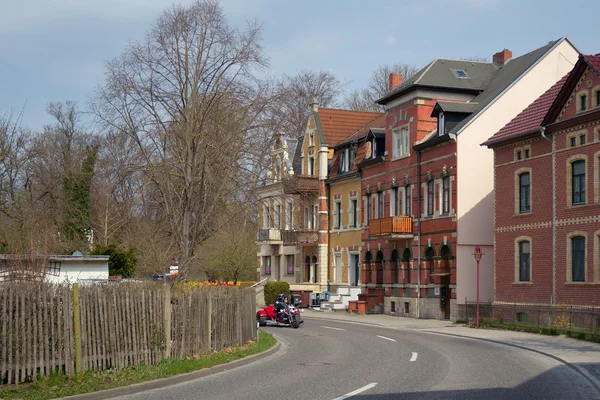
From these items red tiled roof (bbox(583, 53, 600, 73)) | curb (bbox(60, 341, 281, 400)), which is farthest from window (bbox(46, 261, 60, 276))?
red tiled roof (bbox(583, 53, 600, 73))

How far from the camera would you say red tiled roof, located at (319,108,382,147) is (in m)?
59.2

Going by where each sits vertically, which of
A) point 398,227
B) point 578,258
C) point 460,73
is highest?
point 460,73

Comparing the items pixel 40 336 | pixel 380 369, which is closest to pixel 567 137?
pixel 380 369

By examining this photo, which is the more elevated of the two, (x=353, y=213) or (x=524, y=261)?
(x=353, y=213)

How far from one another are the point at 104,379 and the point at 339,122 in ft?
150

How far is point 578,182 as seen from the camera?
33.8 metres

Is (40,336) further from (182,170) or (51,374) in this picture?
(182,170)

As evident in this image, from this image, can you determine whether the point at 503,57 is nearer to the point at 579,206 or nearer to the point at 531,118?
the point at 531,118

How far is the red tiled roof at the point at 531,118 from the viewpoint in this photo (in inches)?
1428

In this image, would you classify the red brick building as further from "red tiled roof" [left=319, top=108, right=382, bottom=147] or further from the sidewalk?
"red tiled roof" [left=319, top=108, right=382, bottom=147]

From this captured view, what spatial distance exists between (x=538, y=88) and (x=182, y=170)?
20125mm

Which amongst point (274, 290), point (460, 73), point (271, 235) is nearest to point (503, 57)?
point (460, 73)

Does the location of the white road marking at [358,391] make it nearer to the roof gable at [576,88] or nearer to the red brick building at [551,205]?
the red brick building at [551,205]

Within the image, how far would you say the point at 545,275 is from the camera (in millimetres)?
35406
